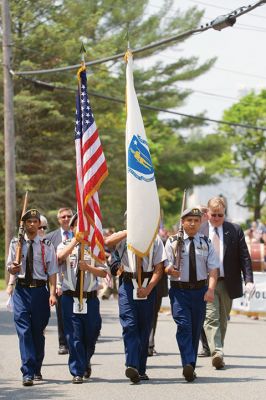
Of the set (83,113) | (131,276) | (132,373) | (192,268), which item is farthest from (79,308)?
(83,113)

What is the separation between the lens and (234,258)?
13438mm

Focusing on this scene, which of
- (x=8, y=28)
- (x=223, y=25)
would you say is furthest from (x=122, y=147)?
(x=223, y=25)

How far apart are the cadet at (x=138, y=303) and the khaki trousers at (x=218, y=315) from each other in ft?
5.03

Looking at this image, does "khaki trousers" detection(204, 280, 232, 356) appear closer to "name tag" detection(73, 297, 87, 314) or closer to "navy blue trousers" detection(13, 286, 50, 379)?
"name tag" detection(73, 297, 87, 314)

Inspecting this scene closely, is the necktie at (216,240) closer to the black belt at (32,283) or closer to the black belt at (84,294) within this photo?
the black belt at (84,294)

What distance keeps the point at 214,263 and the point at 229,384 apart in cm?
131

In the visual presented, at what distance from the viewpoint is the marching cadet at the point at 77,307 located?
37.7ft

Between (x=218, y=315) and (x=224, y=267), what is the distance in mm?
573

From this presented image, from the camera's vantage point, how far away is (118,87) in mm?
48875

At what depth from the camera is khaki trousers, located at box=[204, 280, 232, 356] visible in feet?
42.9

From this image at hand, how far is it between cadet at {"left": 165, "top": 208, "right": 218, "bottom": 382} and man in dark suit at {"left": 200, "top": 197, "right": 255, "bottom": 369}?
1194 millimetres

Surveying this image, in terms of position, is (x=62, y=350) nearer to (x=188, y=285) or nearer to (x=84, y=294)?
(x=84, y=294)

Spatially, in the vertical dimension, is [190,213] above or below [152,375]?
above

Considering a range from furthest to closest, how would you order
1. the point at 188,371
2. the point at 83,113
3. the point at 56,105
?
the point at 56,105
the point at 83,113
the point at 188,371
